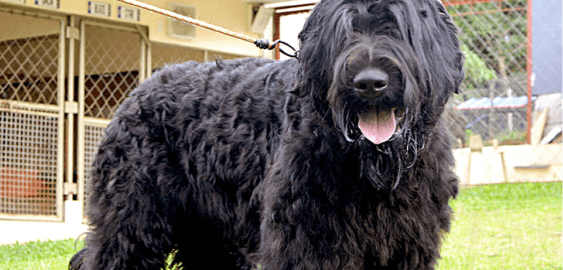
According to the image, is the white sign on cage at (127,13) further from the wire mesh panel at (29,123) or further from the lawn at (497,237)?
the lawn at (497,237)

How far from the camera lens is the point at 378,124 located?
9.43 feet

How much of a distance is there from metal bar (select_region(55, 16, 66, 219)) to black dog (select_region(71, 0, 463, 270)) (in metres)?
6.20

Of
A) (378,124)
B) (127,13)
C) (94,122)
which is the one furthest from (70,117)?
(378,124)

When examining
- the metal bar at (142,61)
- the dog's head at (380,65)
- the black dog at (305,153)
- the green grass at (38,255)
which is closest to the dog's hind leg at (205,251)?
the black dog at (305,153)

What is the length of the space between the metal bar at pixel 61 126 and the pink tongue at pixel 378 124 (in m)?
8.53

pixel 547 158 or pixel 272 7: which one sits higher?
pixel 272 7

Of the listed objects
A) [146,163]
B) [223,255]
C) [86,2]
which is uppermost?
[86,2]

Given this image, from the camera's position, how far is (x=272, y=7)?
1250 cm

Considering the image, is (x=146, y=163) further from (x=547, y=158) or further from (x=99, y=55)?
(x=547, y=158)

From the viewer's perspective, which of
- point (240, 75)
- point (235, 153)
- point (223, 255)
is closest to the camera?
point (235, 153)

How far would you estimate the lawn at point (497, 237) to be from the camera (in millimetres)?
7508

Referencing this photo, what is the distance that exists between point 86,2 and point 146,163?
6802mm

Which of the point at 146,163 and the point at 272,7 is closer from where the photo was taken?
the point at 146,163

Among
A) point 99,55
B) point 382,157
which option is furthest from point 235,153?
point 99,55
